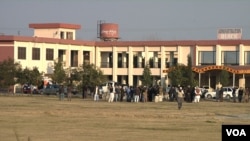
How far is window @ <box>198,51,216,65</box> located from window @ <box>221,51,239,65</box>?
46.6 inches

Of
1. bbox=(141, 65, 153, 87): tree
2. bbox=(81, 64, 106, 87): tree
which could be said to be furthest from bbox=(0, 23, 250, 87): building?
bbox=(81, 64, 106, 87): tree

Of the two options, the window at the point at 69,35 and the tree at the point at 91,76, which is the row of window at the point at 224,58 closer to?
the window at the point at 69,35

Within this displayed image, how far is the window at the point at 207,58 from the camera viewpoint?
88000mm

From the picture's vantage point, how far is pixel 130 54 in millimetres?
92750

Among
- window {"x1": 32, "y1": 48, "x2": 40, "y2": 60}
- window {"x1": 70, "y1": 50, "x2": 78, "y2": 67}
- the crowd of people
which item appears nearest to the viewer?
the crowd of people

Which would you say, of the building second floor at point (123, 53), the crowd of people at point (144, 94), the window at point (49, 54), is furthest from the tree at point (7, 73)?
the crowd of people at point (144, 94)

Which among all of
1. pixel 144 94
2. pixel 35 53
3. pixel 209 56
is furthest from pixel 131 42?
pixel 144 94

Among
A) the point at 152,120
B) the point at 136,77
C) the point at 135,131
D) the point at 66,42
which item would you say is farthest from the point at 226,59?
the point at 135,131

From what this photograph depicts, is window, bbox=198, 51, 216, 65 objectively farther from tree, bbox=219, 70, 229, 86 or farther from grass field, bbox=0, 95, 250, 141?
grass field, bbox=0, 95, 250, 141

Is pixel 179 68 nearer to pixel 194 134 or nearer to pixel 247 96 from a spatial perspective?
pixel 247 96

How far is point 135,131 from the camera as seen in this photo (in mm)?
25953

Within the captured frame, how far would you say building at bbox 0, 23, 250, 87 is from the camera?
84125 millimetres

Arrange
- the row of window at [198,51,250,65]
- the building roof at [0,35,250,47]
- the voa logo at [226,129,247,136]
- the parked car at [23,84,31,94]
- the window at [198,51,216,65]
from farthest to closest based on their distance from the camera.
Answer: the window at [198,51,216,65], the row of window at [198,51,250,65], the building roof at [0,35,250,47], the parked car at [23,84,31,94], the voa logo at [226,129,247,136]

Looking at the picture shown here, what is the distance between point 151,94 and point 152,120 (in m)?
27.7
